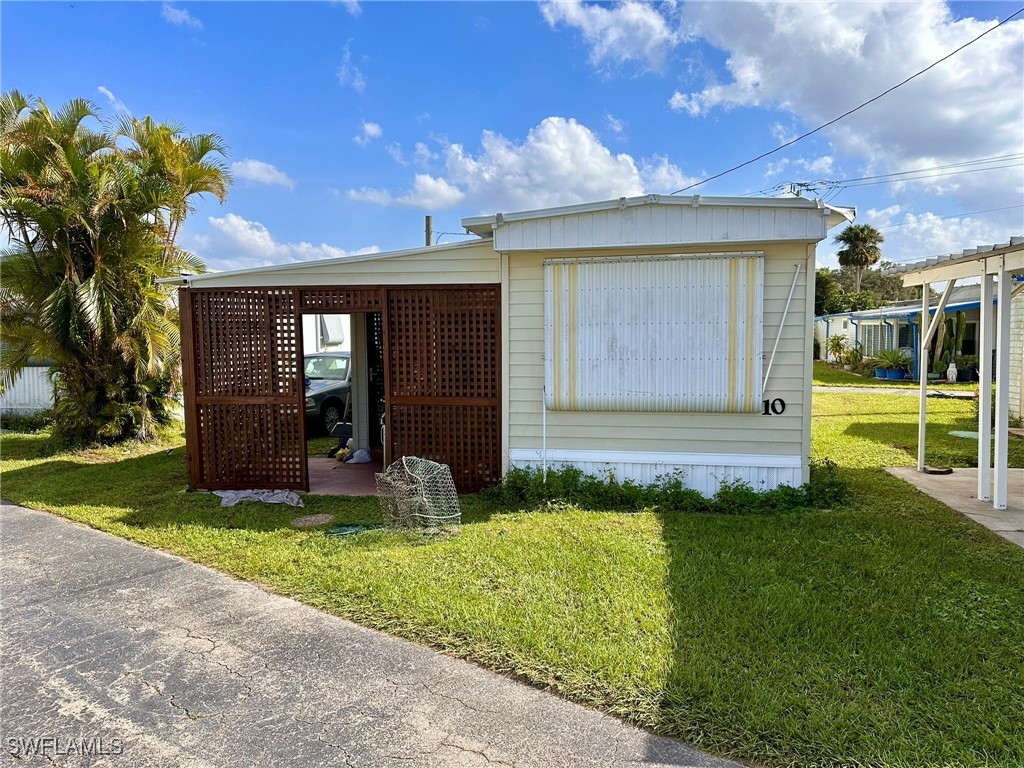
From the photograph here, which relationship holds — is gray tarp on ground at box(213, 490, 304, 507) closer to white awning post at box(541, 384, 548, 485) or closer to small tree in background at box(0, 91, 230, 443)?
white awning post at box(541, 384, 548, 485)

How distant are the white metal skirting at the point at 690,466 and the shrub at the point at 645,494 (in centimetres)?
6

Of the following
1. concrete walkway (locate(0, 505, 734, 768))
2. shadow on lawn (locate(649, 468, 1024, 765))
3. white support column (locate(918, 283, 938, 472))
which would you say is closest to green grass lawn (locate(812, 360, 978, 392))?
white support column (locate(918, 283, 938, 472))

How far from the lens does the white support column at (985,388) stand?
5500 millimetres

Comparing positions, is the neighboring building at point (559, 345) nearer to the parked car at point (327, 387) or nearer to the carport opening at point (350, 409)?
the carport opening at point (350, 409)

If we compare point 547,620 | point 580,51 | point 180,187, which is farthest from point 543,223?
point 580,51

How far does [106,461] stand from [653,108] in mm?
12700

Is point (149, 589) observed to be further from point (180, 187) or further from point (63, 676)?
point (180, 187)

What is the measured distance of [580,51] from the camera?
40.6 feet

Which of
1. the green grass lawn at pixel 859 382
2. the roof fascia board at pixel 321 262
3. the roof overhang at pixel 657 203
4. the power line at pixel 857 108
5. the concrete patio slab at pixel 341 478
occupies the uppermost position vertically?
the power line at pixel 857 108

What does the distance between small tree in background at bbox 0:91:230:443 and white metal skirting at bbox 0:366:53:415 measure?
3.33 metres

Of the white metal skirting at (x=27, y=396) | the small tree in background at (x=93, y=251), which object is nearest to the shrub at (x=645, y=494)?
the small tree in background at (x=93, y=251)

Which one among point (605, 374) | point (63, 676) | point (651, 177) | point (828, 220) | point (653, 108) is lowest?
point (63, 676)

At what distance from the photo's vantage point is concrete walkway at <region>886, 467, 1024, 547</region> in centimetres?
503

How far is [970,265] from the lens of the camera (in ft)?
19.0
